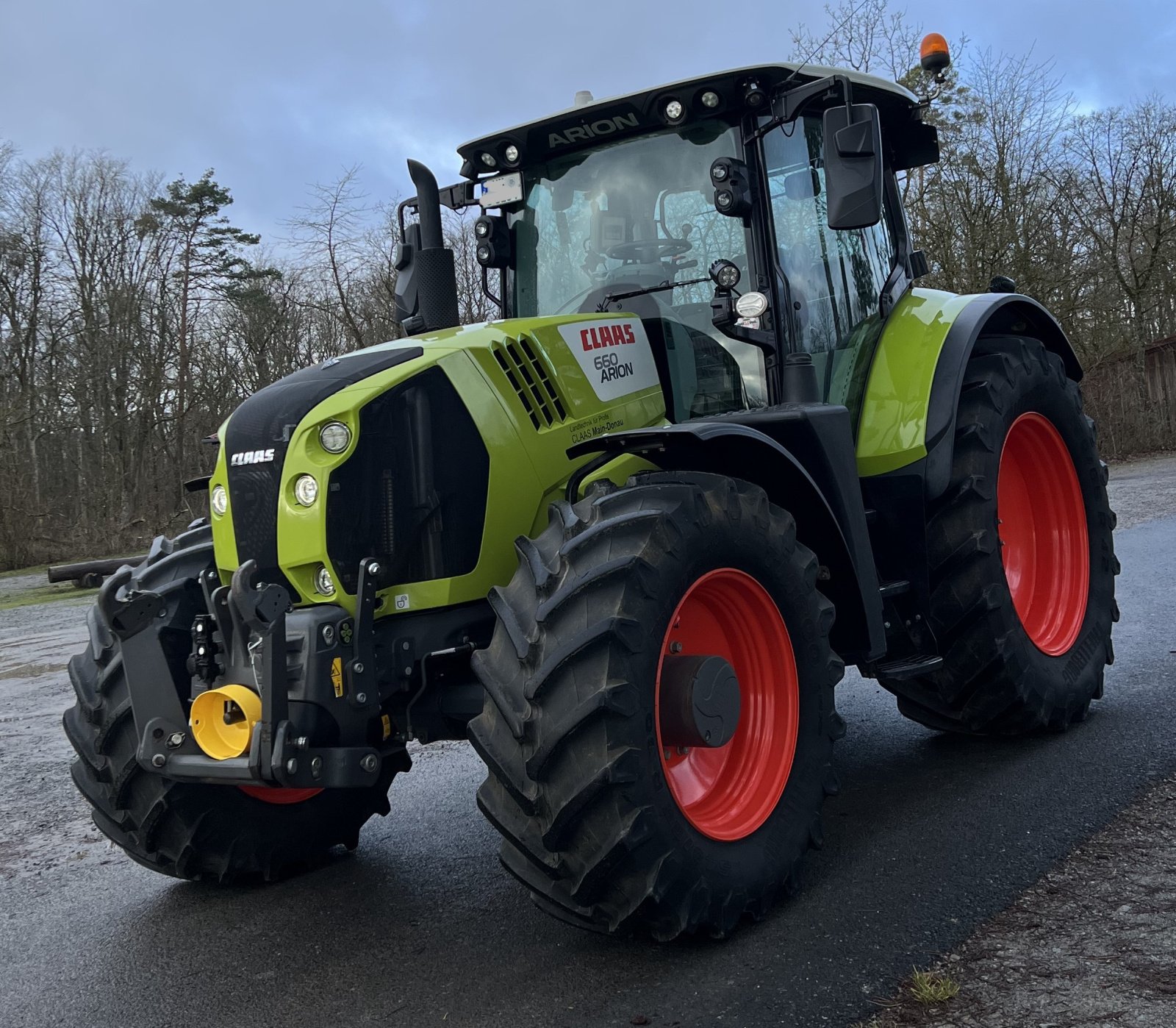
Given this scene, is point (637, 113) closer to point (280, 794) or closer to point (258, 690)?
point (258, 690)

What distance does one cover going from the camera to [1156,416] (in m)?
25.5

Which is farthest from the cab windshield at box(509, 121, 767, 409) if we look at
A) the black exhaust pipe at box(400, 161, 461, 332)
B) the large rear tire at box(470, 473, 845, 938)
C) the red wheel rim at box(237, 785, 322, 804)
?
the red wheel rim at box(237, 785, 322, 804)

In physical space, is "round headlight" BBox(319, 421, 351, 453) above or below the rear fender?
above

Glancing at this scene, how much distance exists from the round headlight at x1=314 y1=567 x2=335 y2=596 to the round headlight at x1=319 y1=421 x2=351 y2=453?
346 mm

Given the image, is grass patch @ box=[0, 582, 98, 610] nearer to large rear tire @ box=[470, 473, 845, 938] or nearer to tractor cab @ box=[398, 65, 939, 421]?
tractor cab @ box=[398, 65, 939, 421]

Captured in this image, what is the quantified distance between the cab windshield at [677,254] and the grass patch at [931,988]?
6.91 ft

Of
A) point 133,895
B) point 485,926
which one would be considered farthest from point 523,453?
point 133,895

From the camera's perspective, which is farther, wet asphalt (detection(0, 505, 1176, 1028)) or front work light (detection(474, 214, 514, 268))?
front work light (detection(474, 214, 514, 268))

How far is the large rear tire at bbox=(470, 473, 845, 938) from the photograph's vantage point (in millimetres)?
2842

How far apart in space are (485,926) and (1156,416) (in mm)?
25725

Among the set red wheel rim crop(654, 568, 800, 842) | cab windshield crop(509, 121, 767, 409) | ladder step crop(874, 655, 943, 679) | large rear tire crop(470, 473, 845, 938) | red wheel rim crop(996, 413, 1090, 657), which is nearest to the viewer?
large rear tire crop(470, 473, 845, 938)

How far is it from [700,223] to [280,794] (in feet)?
8.25

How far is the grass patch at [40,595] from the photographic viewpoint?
16.3m

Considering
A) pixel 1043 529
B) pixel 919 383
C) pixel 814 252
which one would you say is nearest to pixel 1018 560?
pixel 1043 529
